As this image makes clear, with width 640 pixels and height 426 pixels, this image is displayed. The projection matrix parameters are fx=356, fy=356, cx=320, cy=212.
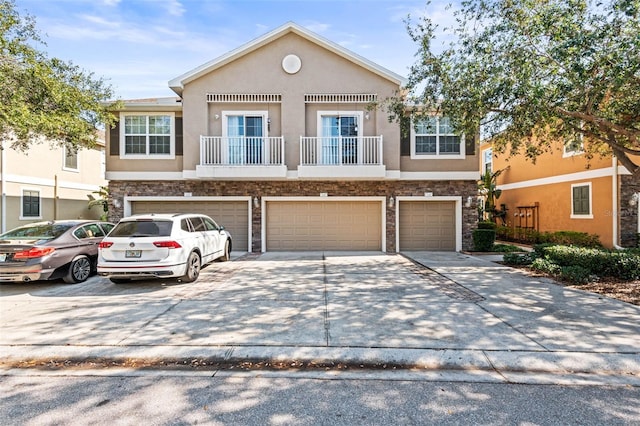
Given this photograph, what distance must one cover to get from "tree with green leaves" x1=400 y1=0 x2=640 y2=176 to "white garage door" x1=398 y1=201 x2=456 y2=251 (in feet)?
16.0

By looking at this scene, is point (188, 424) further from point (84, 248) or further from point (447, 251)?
point (447, 251)

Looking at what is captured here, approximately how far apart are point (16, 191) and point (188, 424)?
18892 mm

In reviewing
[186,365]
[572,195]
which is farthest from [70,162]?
[572,195]

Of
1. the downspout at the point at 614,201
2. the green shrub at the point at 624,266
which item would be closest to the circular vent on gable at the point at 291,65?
the green shrub at the point at 624,266

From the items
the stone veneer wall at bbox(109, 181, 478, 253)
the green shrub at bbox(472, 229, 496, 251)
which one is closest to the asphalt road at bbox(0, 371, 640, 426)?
the stone veneer wall at bbox(109, 181, 478, 253)

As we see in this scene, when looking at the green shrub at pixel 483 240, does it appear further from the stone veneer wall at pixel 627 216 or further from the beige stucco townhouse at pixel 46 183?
the beige stucco townhouse at pixel 46 183

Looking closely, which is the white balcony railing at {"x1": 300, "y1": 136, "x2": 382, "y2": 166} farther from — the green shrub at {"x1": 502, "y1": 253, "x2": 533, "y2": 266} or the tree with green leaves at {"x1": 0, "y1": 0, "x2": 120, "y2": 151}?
the tree with green leaves at {"x1": 0, "y1": 0, "x2": 120, "y2": 151}

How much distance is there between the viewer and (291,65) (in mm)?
13539

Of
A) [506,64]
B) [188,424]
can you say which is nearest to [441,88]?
[506,64]

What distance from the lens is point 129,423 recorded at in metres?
3.13

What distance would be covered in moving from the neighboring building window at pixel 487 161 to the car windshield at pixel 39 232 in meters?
21.3

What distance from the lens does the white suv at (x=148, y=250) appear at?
7562mm

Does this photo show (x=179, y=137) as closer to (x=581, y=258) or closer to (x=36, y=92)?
(x=36, y=92)

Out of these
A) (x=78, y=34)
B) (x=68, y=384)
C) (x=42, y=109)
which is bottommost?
(x=68, y=384)
